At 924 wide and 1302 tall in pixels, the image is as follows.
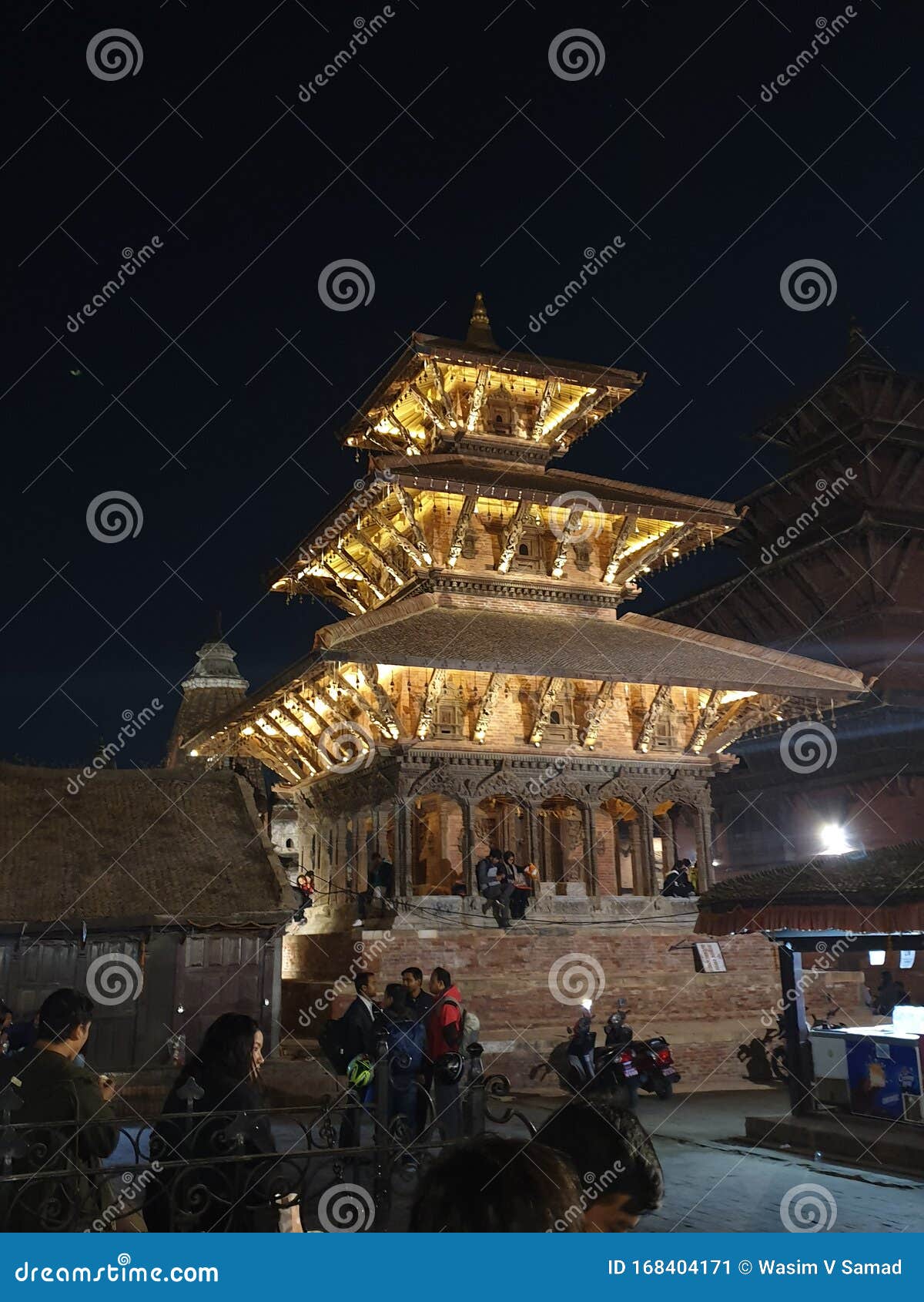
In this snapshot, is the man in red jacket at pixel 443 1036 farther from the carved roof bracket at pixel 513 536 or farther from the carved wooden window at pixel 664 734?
the carved roof bracket at pixel 513 536

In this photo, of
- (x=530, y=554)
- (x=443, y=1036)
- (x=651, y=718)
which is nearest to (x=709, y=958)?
(x=651, y=718)

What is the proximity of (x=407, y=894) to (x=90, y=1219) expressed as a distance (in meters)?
14.2

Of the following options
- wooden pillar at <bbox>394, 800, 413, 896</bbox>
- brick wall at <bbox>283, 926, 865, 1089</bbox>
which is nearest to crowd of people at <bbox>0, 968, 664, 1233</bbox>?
brick wall at <bbox>283, 926, 865, 1089</bbox>

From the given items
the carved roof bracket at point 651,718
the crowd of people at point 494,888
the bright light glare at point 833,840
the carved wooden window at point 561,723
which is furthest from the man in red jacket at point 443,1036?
the bright light glare at point 833,840

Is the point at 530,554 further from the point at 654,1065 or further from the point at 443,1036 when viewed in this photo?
the point at 443,1036

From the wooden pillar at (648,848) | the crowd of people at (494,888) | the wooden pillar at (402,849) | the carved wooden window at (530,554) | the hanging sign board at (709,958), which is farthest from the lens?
the carved wooden window at (530,554)

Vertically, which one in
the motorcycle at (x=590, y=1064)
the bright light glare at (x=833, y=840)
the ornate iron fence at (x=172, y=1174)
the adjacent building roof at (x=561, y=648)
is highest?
the adjacent building roof at (x=561, y=648)

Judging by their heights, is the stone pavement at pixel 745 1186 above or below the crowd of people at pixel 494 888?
below

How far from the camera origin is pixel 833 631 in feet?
105

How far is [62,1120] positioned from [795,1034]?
992cm

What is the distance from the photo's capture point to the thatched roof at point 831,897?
33.9 feet

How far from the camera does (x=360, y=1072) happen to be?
888cm

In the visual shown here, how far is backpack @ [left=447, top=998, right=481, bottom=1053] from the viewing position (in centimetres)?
1028

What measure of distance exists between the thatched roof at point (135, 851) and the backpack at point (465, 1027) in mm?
4477
